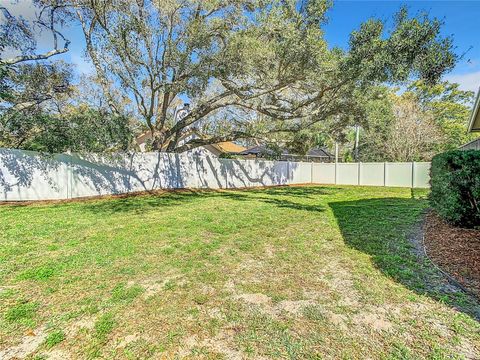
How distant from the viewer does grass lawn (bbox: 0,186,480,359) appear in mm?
2062

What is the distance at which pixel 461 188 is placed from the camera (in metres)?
5.07

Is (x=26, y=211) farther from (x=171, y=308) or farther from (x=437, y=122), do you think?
(x=437, y=122)

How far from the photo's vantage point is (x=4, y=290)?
9.52ft

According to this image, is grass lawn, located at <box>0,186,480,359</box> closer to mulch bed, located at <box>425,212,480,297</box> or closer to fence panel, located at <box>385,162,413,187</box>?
mulch bed, located at <box>425,212,480,297</box>

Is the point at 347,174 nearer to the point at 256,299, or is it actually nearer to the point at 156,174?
the point at 156,174

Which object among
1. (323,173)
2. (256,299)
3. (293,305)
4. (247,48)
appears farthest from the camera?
(323,173)

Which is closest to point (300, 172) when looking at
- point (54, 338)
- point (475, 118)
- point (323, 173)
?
point (323, 173)

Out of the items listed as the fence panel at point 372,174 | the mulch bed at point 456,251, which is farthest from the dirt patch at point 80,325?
the fence panel at point 372,174

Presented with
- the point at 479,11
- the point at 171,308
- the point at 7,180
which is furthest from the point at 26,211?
the point at 479,11

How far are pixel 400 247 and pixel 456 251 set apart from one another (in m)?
0.71

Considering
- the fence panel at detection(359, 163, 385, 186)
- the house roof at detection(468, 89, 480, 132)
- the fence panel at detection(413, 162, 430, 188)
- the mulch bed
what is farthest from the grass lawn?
the fence panel at detection(359, 163, 385, 186)

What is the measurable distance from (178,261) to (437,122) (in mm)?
28638

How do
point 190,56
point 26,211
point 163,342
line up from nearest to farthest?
point 163,342 < point 26,211 < point 190,56

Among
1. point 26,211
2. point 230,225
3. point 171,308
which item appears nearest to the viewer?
point 171,308
